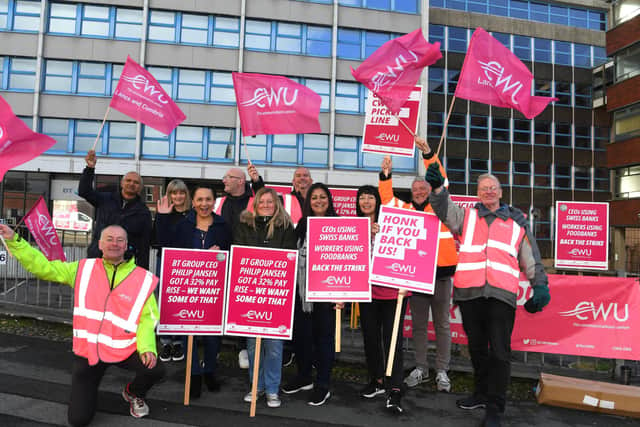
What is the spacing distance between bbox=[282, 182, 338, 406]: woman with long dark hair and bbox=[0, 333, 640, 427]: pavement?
16 centimetres

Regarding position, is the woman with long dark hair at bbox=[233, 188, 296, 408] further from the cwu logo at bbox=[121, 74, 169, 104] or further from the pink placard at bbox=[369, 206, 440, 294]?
the cwu logo at bbox=[121, 74, 169, 104]

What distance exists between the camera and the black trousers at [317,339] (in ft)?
14.9

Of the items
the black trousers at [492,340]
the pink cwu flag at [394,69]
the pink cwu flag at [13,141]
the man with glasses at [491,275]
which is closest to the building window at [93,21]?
the pink cwu flag at [13,141]

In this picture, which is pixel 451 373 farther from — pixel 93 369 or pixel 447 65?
pixel 447 65

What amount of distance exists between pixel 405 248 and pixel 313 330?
1257 mm

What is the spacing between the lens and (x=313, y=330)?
4676 millimetres

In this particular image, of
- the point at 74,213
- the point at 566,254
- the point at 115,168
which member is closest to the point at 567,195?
the point at 566,254

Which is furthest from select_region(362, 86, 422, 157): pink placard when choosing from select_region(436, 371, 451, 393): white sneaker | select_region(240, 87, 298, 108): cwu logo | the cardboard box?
the cardboard box

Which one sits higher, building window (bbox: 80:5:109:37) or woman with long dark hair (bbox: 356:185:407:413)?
building window (bbox: 80:5:109:37)

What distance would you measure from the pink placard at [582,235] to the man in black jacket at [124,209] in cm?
749

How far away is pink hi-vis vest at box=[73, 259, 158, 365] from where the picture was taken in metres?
3.78

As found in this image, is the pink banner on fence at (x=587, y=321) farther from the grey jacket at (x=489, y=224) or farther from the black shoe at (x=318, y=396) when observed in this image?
the black shoe at (x=318, y=396)

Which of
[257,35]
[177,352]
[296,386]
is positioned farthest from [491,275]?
[257,35]

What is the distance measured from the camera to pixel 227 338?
635 cm
